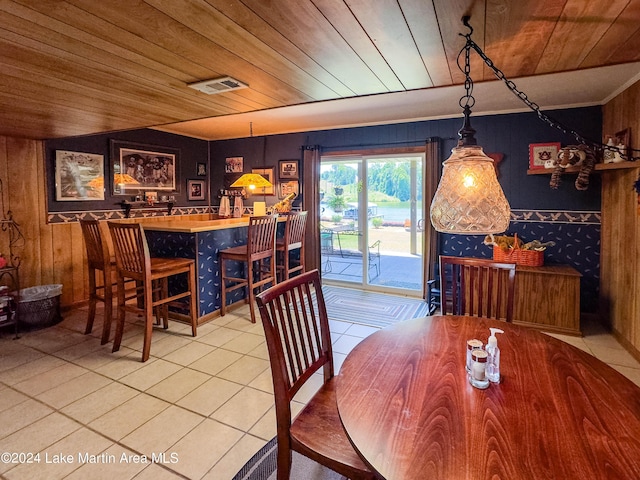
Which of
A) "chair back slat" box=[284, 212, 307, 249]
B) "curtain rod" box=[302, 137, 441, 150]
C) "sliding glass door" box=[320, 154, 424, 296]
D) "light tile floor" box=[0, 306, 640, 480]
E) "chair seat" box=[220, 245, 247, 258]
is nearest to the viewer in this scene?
"light tile floor" box=[0, 306, 640, 480]

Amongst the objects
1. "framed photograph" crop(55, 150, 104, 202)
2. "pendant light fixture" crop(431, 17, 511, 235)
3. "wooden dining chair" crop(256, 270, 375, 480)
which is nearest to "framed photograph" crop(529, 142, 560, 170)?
"pendant light fixture" crop(431, 17, 511, 235)

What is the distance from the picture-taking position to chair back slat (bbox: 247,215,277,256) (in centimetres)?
352

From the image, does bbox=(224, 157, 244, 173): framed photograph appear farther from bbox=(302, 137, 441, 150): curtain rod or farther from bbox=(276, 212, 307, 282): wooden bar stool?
bbox=(276, 212, 307, 282): wooden bar stool

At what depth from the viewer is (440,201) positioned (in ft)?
4.35

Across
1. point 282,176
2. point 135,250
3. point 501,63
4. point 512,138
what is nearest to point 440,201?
point 501,63

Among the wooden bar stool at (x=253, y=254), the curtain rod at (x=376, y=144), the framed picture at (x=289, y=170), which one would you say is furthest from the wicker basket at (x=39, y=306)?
the curtain rod at (x=376, y=144)

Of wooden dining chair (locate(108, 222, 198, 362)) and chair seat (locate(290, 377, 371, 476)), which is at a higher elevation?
wooden dining chair (locate(108, 222, 198, 362))

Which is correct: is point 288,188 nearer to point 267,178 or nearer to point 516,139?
point 267,178

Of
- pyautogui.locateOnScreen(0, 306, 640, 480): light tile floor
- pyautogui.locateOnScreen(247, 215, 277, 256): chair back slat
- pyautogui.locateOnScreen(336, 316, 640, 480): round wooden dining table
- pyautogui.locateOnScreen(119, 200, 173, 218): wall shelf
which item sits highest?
pyautogui.locateOnScreen(119, 200, 173, 218): wall shelf

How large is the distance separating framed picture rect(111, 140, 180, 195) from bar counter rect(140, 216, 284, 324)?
1216 millimetres

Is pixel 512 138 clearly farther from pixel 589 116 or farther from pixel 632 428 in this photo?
pixel 632 428

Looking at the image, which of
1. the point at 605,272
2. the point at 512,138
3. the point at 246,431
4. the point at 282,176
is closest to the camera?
the point at 246,431

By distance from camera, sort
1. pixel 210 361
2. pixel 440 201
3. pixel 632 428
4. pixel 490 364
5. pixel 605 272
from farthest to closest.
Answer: pixel 605 272 < pixel 210 361 < pixel 440 201 < pixel 490 364 < pixel 632 428

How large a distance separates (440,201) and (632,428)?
851 mm
